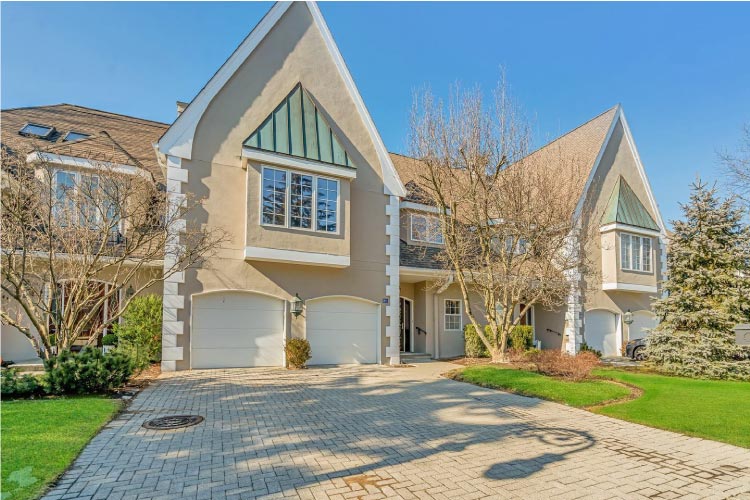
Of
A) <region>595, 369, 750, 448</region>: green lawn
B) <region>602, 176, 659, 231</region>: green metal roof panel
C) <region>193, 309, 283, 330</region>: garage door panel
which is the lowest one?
<region>595, 369, 750, 448</region>: green lawn

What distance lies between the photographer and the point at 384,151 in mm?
16109

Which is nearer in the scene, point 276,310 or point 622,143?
point 276,310

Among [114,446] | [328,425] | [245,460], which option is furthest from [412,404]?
[114,446]

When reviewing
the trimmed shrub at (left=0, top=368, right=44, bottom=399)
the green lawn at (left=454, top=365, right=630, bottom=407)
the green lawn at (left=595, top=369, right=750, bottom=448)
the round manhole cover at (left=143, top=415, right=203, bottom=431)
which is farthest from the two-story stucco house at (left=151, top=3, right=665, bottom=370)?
the green lawn at (left=595, top=369, right=750, bottom=448)

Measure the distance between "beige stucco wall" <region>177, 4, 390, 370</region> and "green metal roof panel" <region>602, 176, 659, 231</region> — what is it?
38.5 feet

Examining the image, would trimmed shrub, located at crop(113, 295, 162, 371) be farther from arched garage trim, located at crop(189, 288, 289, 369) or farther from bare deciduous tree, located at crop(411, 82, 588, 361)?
bare deciduous tree, located at crop(411, 82, 588, 361)

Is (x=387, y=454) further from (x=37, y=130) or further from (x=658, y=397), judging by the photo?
(x=37, y=130)

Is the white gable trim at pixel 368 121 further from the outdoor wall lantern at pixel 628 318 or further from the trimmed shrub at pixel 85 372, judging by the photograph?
the outdoor wall lantern at pixel 628 318

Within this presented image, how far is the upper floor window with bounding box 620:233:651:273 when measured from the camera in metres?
20.9

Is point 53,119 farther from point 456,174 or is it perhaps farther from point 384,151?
point 456,174

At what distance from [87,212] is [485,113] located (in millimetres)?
11519

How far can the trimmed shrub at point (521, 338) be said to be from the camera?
18547 millimetres

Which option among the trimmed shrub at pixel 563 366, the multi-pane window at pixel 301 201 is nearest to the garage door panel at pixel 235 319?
the multi-pane window at pixel 301 201

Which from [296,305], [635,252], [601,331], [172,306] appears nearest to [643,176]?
[635,252]
